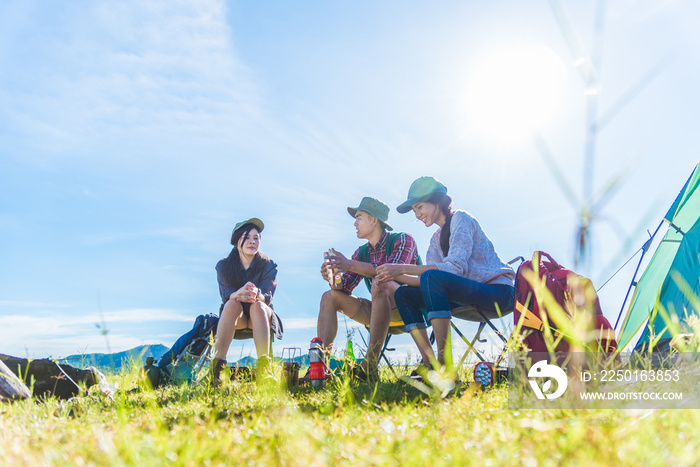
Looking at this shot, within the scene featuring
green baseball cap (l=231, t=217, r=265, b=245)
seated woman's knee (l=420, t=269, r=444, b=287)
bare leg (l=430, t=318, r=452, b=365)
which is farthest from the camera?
green baseball cap (l=231, t=217, r=265, b=245)

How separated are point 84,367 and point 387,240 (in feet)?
9.75

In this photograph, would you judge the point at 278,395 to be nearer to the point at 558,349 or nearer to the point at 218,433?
the point at 218,433

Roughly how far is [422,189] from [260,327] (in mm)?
1954

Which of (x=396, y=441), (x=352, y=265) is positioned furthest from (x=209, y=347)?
(x=396, y=441)

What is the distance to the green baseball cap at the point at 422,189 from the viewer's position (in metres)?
4.28

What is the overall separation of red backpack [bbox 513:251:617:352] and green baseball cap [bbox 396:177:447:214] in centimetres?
138

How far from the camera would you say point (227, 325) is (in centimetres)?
439

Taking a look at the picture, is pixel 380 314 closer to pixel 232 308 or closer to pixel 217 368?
pixel 232 308

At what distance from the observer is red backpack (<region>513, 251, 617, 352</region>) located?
258 cm

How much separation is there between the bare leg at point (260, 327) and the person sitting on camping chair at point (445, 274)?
1.20 m

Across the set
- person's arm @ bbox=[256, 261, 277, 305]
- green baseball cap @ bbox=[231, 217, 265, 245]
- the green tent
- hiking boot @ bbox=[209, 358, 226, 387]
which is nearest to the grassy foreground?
hiking boot @ bbox=[209, 358, 226, 387]

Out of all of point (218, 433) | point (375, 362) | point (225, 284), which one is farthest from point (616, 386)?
point (225, 284)

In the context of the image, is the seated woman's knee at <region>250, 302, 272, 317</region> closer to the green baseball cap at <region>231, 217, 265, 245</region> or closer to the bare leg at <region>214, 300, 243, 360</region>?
the bare leg at <region>214, 300, 243, 360</region>

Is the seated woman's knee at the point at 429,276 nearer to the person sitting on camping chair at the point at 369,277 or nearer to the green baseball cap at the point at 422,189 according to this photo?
the person sitting on camping chair at the point at 369,277
